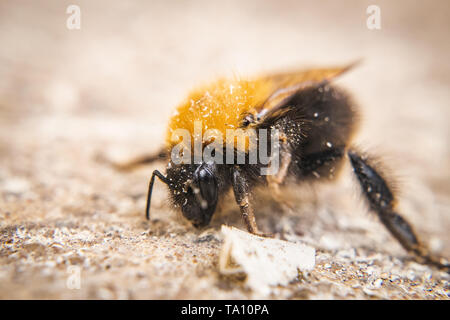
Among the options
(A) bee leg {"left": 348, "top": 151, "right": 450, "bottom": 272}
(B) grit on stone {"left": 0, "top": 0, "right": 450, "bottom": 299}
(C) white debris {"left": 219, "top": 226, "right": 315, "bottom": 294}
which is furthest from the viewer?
(A) bee leg {"left": 348, "top": 151, "right": 450, "bottom": 272}

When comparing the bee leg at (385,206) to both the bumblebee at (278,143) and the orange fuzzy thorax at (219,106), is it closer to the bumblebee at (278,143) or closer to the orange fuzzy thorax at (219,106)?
the bumblebee at (278,143)

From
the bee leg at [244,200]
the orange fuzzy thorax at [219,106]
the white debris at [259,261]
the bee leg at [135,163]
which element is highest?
the orange fuzzy thorax at [219,106]

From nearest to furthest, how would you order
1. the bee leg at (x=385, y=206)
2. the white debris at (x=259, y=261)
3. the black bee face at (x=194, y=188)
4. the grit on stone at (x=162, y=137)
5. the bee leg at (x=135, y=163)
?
the white debris at (x=259, y=261), the grit on stone at (x=162, y=137), the black bee face at (x=194, y=188), the bee leg at (x=385, y=206), the bee leg at (x=135, y=163)

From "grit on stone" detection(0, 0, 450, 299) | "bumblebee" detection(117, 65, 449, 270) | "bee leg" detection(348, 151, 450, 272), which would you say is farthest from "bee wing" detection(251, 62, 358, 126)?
"bee leg" detection(348, 151, 450, 272)

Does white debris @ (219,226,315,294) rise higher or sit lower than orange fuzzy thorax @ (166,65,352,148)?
lower

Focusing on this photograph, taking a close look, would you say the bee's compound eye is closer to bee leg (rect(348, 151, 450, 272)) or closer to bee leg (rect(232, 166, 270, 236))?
bee leg (rect(232, 166, 270, 236))

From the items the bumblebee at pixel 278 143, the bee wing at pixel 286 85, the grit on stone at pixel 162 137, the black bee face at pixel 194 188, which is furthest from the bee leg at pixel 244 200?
the bee wing at pixel 286 85
